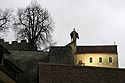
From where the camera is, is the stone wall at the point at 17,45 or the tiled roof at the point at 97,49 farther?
the stone wall at the point at 17,45

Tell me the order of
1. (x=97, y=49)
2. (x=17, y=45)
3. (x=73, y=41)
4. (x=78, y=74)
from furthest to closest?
1. (x=17, y=45)
2. (x=73, y=41)
3. (x=97, y=49)
4. (x=78, y=74)

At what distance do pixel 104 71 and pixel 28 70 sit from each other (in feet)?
45.2

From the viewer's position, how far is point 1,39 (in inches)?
2194

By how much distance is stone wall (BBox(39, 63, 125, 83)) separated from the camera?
3306 centimetres

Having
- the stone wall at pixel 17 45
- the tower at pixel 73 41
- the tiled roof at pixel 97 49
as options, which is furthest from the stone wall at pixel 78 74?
the stone wall at pixel 17 45

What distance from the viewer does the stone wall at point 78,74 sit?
3306cm

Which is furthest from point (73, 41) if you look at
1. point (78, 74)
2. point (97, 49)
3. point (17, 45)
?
point (78, 74)

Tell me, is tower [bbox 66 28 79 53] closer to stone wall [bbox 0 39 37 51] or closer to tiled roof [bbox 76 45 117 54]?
tiled roof [bbox 76 45 117 54]

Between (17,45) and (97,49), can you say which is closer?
(97,49)

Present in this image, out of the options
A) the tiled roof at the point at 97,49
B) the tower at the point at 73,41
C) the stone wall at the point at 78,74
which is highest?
the tower at the point at 73,41

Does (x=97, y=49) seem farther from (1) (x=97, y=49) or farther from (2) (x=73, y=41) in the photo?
(2) (x=73, y=41)

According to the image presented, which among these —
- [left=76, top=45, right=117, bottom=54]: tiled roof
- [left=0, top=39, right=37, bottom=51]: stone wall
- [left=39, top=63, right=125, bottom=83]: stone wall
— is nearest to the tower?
[left=76, top=45, right=117, bottom=54]: tiled roof

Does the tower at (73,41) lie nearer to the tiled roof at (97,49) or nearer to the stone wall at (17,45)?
the tiled roof at (97,49)

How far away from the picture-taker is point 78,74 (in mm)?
33531
